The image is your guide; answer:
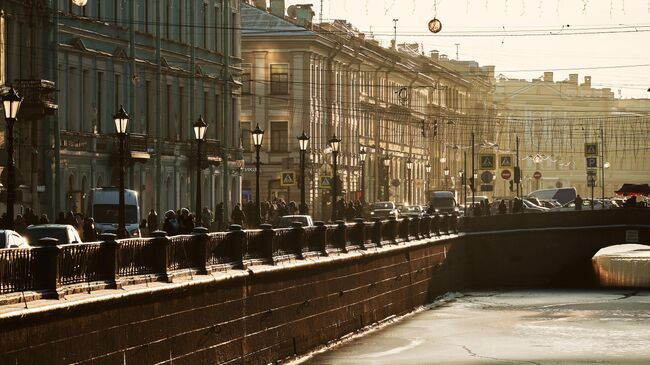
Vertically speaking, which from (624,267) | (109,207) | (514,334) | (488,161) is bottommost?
(514,334)

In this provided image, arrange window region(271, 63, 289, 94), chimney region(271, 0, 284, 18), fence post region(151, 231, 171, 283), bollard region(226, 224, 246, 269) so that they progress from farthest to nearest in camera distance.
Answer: chimney region(271, 0, 284, 18)
window region(271, 63, 289, 94)
bollard region(226, 224, 246, 269)
fence post region(151, 231, 171, 283)

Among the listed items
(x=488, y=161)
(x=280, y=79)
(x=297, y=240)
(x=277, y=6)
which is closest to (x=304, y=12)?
(x=277, y=6)

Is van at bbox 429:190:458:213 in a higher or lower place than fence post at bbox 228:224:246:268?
higher

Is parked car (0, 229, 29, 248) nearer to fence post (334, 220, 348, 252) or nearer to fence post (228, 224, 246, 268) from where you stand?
fence post (228, 224, 246, 268)

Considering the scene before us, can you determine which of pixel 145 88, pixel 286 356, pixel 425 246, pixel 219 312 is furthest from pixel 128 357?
pixel 145 88

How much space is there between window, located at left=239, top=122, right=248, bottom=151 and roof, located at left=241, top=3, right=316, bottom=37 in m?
5.04

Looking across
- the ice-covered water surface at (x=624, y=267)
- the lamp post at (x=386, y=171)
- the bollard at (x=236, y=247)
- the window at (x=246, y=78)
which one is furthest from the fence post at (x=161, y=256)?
the lamp post at (x=386, y=171)

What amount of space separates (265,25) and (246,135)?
6793mm

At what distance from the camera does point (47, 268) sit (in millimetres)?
22328

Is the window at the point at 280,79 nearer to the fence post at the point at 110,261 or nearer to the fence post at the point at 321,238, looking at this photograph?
the fence post at the point at 321,238

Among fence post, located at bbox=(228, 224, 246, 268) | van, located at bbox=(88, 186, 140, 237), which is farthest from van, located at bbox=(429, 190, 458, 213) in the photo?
fence post, located at bbox=(228, 224, 246, 268)

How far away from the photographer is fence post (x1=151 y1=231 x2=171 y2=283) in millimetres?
28000

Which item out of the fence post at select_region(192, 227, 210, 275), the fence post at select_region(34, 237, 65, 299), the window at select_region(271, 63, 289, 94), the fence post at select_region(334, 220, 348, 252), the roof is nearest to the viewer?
the fence post at select_region(34, 237, 65, 299)

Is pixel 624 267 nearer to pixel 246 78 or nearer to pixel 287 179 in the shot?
pixel 246 78
